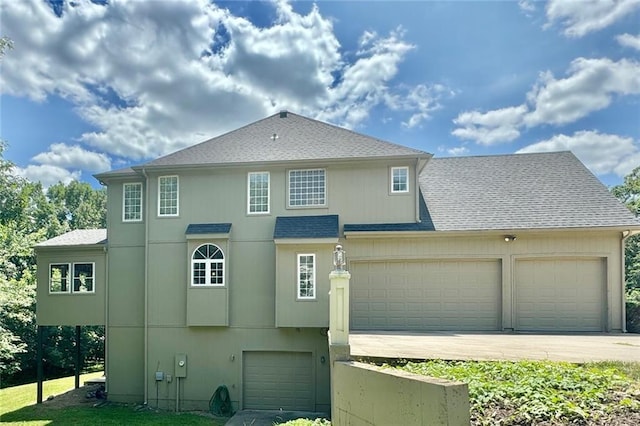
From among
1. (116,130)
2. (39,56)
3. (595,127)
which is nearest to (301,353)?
(39,56)

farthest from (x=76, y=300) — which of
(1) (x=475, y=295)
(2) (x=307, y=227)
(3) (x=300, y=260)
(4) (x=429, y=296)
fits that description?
(1) (x=475, y=295)

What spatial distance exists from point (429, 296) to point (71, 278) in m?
12.0

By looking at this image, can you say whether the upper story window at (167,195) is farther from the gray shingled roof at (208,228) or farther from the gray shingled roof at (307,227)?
the gray shingled roof at (307,227)

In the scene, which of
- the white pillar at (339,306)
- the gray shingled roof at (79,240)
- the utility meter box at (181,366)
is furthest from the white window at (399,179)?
the gray shingled roof at (79,240)

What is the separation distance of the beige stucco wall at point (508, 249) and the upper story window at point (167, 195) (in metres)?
5.95

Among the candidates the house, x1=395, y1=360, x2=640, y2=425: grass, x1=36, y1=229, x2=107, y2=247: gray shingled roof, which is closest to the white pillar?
x1=395, y1=360, x2=640, y2=425: grass

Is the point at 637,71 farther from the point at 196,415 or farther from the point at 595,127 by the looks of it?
the point at 196,415

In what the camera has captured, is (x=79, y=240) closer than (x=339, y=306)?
No

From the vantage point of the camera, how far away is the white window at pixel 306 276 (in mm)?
11539

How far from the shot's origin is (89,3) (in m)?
11.6

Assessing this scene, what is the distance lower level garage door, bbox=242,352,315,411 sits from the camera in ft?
38.6

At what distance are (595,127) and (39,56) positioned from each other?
22.3 m

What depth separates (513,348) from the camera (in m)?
7.50

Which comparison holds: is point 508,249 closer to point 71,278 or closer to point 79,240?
point 71,278
